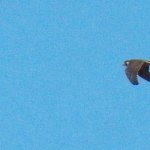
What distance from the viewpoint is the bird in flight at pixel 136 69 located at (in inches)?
147

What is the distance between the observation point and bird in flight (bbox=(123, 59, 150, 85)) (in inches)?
147

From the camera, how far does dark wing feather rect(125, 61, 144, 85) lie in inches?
148

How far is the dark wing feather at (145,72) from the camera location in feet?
12.3

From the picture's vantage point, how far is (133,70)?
12.4 ft

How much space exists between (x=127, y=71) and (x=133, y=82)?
8 centimetres

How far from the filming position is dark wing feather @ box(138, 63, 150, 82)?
147 inches

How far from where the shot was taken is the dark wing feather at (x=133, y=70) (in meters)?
3.76

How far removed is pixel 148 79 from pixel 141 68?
0.18ft

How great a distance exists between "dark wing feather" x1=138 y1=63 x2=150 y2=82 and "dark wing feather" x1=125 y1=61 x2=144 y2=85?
1cm

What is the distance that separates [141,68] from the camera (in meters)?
3.75

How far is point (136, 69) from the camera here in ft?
12.4

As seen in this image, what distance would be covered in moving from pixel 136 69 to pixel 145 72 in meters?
0.04

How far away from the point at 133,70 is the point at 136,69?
0.02 m

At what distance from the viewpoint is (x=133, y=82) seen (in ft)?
12.3
